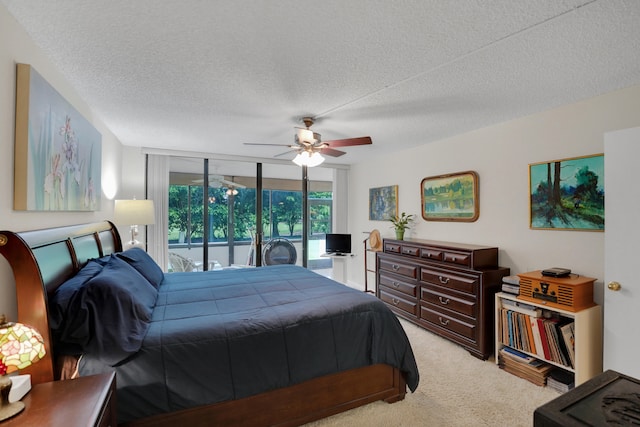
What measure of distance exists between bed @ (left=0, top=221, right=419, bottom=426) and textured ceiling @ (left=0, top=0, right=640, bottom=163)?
1122mm

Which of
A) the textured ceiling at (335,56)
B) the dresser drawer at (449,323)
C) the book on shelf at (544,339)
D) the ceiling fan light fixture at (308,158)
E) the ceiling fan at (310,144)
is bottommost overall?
the dresser drawer at (449,323)

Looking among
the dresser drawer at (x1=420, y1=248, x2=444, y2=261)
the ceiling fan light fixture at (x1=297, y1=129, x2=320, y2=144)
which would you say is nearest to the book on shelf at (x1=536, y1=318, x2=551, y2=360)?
Result: the dresser drawer at (x1=420, y1=248, x2=444, y2=261)

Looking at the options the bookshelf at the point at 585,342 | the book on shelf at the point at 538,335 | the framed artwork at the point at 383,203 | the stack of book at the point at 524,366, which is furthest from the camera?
the framed artwork at the point at 383,203

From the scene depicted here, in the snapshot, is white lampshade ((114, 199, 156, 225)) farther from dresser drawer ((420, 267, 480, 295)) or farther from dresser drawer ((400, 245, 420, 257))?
dresser drawer ((420, 267, 480, 295))

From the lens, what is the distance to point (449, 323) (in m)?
3.21

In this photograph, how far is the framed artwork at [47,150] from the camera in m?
1.50

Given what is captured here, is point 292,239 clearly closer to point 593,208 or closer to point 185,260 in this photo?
point 185,260

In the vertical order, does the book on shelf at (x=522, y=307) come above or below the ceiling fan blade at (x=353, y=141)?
below

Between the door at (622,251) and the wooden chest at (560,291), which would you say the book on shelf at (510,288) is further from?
Answer: the door at (622,251)

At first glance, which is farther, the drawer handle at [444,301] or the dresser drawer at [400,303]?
the dresser drawer at [400,303]

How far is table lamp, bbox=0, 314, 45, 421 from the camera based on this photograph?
39.4 inches

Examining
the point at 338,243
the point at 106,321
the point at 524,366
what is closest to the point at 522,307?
the point at 524,366

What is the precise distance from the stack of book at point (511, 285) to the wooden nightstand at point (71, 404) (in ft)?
9.98

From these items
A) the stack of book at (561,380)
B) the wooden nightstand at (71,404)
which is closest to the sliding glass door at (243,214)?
the wooden nightstand at (71,404)
